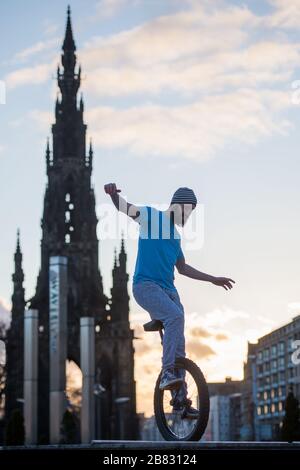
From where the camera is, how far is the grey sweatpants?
8352 mm

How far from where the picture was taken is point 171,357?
8.44 m

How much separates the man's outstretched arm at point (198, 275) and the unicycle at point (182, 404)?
24.6 inches

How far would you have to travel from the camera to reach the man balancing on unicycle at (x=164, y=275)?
8.41 meters

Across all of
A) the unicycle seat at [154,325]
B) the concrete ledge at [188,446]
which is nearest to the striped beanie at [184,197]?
the unicycle seat at [154,325]

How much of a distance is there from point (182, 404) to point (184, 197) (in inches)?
71.9

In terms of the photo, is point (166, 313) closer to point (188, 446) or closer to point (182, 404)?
point (182, 404)

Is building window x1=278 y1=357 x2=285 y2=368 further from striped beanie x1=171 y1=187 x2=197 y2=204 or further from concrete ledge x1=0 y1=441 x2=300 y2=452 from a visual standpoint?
concrete ledge x1=0 y1=441 x2=300 y2=452

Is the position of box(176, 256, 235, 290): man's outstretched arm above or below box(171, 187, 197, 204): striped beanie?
below

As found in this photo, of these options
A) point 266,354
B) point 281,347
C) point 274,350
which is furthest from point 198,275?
point 266,354

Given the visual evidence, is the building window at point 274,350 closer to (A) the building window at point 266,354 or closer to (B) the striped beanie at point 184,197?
(A) the building window at point 266,354

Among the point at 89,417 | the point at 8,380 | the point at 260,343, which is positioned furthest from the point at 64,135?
the point at 260,343

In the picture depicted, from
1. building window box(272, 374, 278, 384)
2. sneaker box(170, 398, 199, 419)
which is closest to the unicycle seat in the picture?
sneaker box(170, 398, 199, 419)

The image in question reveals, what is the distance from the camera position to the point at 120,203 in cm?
870

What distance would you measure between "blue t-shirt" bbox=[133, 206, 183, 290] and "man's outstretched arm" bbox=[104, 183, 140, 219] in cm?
5
